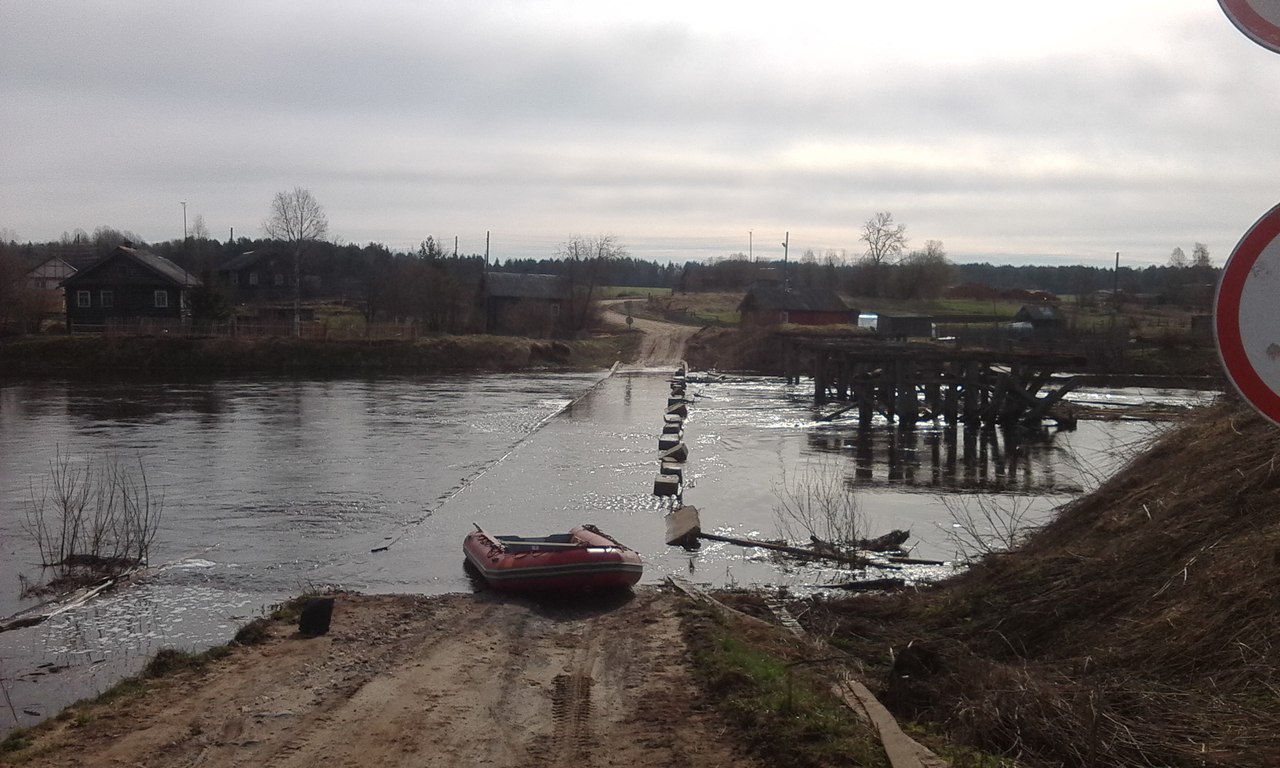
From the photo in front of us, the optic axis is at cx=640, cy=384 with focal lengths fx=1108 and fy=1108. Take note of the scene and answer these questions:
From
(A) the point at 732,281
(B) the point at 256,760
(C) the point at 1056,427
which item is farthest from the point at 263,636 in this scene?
(A) the point at 732,281

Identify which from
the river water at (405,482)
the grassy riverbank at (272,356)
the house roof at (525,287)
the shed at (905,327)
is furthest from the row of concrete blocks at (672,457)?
the house roof at (525,287)

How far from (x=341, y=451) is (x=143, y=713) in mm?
19937

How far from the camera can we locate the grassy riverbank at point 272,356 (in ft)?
182

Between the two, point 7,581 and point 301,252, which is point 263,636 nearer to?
point 7,581

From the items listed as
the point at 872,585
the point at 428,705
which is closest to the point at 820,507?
the point at 872,585

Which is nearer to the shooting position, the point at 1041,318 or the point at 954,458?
the point at 954,458

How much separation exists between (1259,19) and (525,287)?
7529 centimetres

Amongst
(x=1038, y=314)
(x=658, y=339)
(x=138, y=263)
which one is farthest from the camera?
(x=658, y=339)

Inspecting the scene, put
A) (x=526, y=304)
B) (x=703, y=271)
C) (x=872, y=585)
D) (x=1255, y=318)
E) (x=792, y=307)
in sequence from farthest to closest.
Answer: (x=703, y=271) → (x=526, y=304) → (x=792, y=307) → (x=872, y=585) → (x=1255, y=318)

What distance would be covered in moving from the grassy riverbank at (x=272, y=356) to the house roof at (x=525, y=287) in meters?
12.2

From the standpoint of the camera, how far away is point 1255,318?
3002mm

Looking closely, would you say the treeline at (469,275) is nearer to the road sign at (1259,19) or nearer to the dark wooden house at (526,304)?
the dark wooden house at (526,304)

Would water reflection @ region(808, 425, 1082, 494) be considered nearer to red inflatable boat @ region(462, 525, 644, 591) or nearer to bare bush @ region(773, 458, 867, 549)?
bare bush @ region(773, 458, 867, 549)

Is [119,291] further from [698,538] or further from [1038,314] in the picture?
[698,538]
